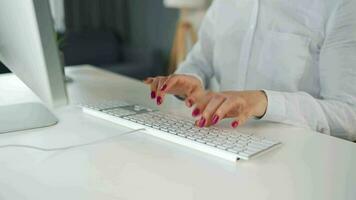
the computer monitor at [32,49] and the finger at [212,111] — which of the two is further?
the finger at [212,111]

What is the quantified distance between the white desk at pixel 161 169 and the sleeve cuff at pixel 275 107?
2 centimetres

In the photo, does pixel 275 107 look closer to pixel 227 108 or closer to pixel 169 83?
pixel 227 108

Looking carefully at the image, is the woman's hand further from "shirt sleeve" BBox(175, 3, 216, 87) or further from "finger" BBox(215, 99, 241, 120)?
"shirt sleeve" BBox(175, 3, 216, 87)

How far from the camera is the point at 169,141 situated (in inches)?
29.0

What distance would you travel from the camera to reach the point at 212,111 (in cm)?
76

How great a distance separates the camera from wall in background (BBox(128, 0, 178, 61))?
13.6 feet

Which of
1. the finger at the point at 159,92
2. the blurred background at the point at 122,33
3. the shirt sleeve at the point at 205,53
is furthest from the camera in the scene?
the blurred background at the point at 122,33

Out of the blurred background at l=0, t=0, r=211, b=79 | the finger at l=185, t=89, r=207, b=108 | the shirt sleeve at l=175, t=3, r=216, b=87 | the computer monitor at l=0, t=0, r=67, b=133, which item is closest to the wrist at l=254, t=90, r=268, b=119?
the finger at l=185, t=89, r=207, b=108

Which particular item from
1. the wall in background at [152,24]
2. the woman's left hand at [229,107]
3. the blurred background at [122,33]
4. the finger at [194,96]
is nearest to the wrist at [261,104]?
the woman's left hand at [229,107]

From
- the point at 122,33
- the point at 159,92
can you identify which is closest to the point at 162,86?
the point at 159,92

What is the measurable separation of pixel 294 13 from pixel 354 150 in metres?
0.47

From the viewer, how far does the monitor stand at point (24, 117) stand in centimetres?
81

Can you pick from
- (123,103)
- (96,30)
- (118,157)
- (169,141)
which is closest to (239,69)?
(123,103)

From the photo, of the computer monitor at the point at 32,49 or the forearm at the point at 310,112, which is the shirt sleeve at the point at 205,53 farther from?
the computer monitor at the point at 32,49
